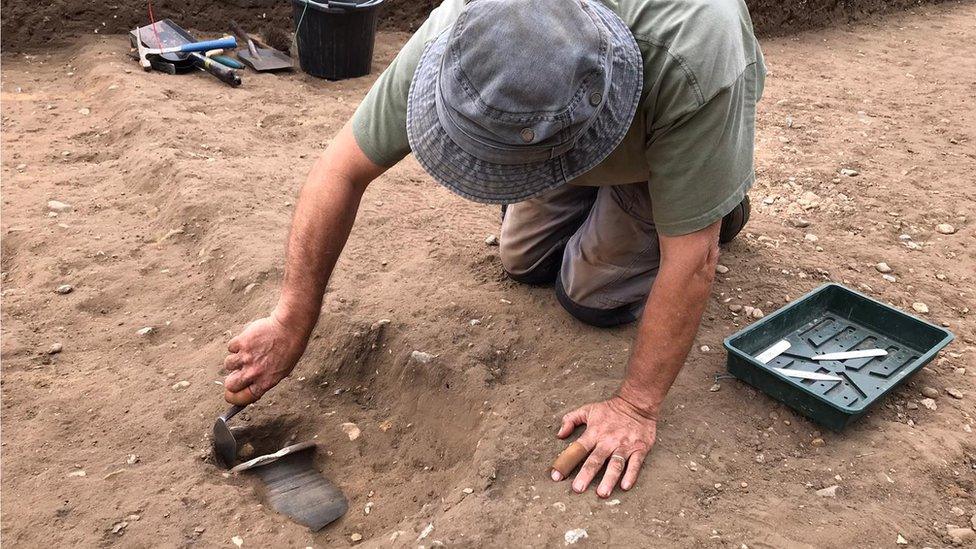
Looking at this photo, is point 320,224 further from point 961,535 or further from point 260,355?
point 961,535

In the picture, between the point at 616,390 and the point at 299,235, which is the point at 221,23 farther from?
the point at 616,390

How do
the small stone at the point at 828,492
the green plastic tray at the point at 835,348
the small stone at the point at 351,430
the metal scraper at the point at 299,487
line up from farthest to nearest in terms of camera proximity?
the small stone at the point at 351,430
the green plastic tray at the point at 835,348
the metal scraper at the point at 299,487
the small stone at the point at 828,492

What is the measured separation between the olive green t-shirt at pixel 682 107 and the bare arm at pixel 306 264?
90mm

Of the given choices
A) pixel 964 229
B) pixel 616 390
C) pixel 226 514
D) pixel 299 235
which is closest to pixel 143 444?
pixel 226 514

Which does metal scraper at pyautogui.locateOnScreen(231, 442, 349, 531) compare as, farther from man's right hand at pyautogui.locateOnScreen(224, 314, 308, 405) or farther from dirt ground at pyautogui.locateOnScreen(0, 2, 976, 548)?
man's right hand at pyautogui.locateOnScreen(224, 314, 308, 405)

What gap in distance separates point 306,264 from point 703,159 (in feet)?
3.21

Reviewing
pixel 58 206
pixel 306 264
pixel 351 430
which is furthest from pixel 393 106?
pixel 58 206

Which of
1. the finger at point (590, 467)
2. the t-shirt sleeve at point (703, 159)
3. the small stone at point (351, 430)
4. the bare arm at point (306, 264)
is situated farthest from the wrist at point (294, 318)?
the t-shirt sleeve at point (703, 159)

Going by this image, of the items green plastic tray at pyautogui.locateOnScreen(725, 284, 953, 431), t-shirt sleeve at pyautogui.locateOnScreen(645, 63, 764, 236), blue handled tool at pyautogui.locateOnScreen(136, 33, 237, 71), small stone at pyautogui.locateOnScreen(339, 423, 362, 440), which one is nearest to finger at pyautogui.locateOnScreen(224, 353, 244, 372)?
small stone at pyautogui.locateOnScreen(339, 423, 362, 440)

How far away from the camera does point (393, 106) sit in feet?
6.04

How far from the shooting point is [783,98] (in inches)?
176

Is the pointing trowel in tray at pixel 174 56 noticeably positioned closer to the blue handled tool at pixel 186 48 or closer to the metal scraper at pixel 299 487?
the blue handled tool at pixel 186 48

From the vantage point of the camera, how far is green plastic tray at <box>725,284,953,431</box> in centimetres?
214

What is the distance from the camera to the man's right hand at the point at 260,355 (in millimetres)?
2082
